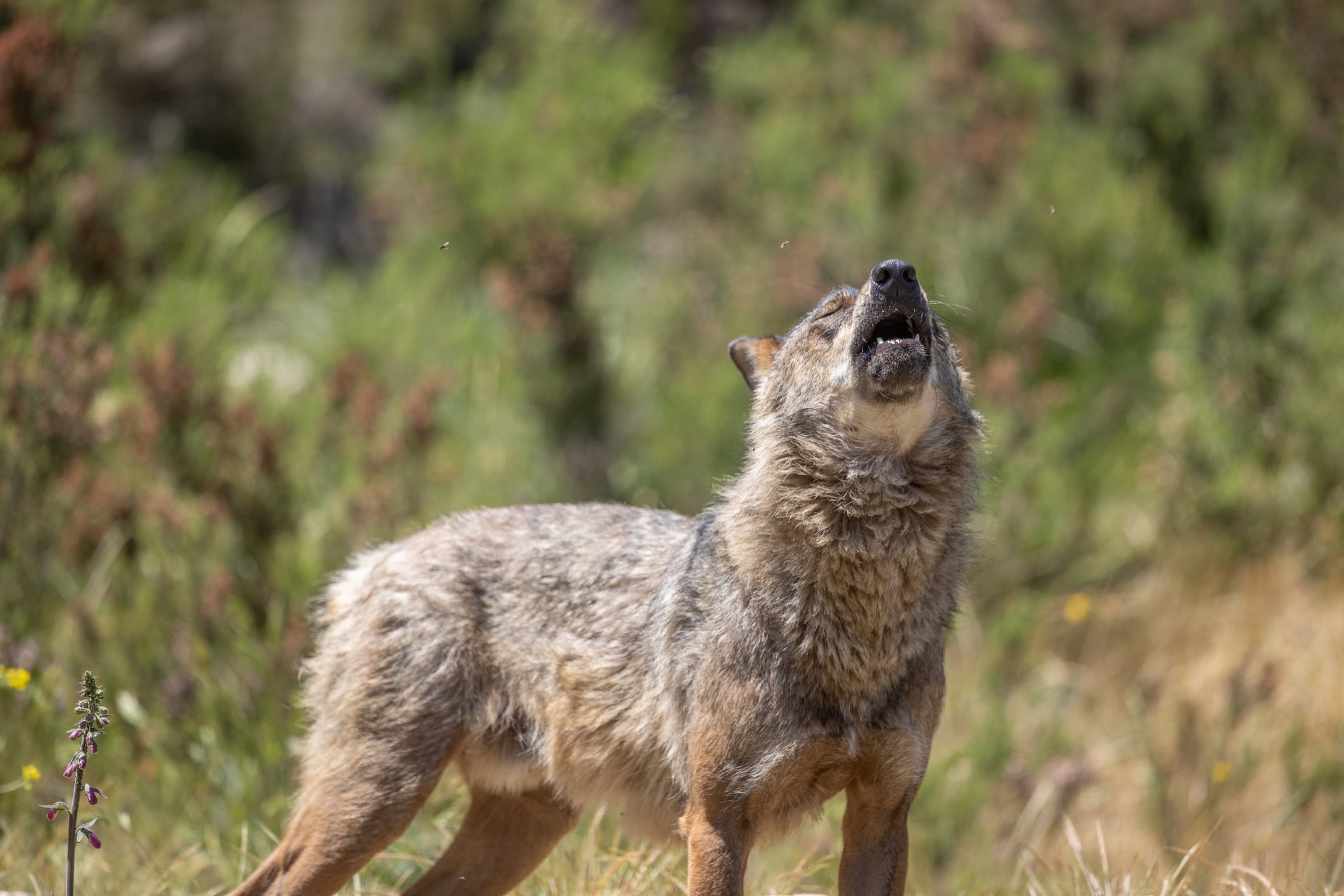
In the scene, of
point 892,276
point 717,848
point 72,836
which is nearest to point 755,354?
point 892,276

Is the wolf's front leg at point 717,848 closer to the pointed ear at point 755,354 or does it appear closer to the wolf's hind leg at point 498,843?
the wolf's hind leg at point 498,843

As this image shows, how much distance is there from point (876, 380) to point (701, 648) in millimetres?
910

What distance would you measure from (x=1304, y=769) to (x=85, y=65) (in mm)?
10206

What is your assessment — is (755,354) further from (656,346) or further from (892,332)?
(656,346)

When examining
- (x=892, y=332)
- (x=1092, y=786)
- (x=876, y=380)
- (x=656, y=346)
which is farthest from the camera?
(x=656, y=346)

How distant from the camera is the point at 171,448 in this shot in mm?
7855

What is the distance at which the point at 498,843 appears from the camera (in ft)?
15.3

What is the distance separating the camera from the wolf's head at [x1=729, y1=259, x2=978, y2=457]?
3.81 metres

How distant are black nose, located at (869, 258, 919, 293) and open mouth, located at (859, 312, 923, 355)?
0.08 m

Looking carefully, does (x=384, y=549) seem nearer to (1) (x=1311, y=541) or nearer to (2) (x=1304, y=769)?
(2) (x=1304, y=769)

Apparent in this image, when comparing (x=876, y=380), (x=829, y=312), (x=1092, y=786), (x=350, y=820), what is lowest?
(x=1092, y=786)

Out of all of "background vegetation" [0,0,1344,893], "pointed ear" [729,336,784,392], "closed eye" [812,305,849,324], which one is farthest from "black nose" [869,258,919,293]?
"background vegetation" [0,0,1344,893]

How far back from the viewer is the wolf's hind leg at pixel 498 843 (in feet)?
15.0

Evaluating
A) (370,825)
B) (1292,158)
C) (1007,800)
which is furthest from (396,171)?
(370,825)
